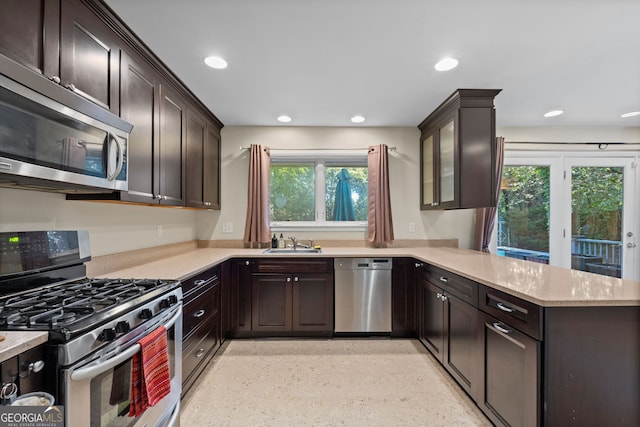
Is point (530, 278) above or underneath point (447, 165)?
underneath

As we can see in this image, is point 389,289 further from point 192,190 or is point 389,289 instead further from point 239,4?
point 239,4

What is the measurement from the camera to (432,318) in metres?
2.54

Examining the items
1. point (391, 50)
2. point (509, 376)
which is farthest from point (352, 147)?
point (509, 376)

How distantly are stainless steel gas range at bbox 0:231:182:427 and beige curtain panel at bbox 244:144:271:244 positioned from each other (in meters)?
1.69

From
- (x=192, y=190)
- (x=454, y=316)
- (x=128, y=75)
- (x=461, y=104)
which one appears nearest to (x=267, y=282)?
(x=192, y=190)

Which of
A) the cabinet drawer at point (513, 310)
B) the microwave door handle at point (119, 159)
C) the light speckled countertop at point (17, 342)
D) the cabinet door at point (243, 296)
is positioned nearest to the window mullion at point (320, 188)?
the cabinet door at point (243, 296)

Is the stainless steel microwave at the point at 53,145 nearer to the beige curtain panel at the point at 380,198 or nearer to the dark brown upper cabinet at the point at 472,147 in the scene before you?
the beige curtain panel at the point at 380,198

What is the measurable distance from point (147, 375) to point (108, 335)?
30 centimetres

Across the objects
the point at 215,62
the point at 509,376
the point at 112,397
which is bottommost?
the point at 509,376

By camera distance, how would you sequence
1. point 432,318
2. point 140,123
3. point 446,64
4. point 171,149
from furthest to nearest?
1. point 432,318
2. point 171,149
3. point 446,64
4. point 140,123

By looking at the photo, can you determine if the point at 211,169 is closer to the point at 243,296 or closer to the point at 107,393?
the point at 243,296

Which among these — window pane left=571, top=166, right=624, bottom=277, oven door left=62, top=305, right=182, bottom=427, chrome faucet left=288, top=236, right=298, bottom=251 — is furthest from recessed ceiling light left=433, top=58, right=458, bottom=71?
window pane left=571, top=166, right=624, bottom=277

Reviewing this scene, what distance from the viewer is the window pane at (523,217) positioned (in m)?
3.55

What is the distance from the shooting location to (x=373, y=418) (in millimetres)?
1795
